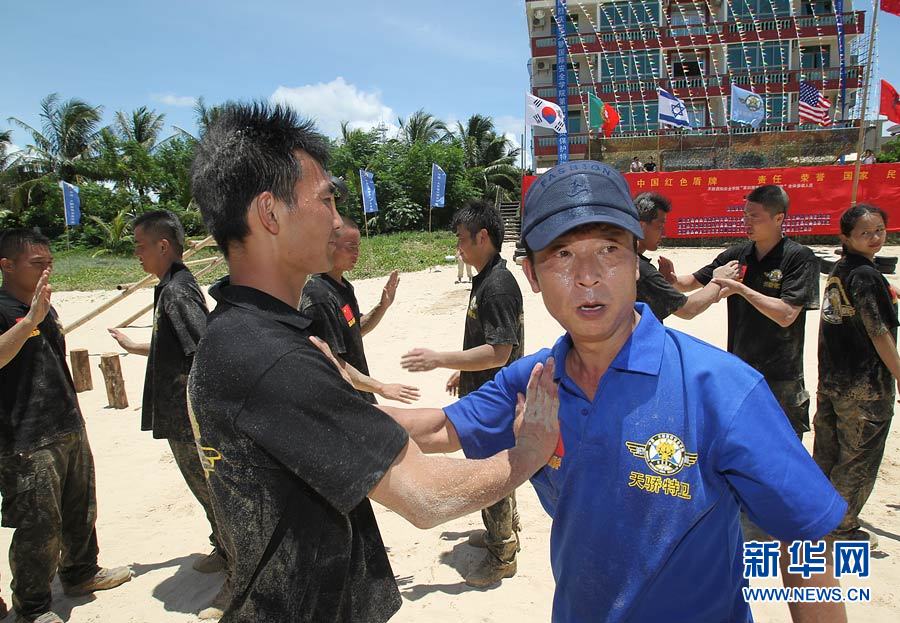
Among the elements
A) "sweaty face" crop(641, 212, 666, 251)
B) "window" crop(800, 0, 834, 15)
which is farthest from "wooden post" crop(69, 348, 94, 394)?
"window" crop(800, 0, 834, 15)

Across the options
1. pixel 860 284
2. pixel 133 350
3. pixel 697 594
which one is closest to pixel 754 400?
pixel 697 594

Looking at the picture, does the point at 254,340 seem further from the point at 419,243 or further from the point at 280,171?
the point at 419,243

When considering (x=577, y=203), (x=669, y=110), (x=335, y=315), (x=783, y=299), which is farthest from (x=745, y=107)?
(x=577, y=203)

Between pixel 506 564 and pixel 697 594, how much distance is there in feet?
9.22

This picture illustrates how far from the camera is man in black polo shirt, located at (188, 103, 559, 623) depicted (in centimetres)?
137

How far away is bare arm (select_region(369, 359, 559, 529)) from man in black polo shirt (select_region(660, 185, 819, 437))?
2821 mm

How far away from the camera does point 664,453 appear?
1411 millimetres

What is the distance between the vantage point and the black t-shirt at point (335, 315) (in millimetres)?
3764

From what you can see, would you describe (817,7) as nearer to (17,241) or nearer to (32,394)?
(17,241)

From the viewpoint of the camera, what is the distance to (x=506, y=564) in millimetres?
3994

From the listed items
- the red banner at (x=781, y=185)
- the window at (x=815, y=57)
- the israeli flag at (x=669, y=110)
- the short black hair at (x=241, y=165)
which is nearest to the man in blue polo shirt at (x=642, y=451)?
the short black hair at (x=241, y=165)

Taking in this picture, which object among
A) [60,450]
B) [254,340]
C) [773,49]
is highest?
[773,49]

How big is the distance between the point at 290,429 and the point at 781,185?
19.3 m

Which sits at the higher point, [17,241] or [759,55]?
[759,55]
